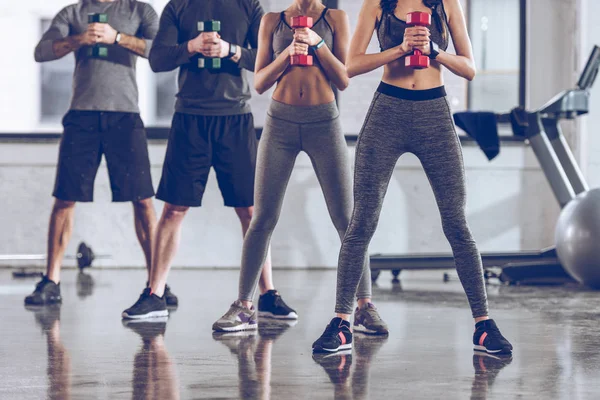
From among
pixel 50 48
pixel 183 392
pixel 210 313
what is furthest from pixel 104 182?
pixel 183 392

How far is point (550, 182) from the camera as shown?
18.4 ft

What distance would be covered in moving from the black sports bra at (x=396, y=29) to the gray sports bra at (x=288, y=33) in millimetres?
404

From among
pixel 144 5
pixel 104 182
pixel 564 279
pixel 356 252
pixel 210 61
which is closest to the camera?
pixel 356 252

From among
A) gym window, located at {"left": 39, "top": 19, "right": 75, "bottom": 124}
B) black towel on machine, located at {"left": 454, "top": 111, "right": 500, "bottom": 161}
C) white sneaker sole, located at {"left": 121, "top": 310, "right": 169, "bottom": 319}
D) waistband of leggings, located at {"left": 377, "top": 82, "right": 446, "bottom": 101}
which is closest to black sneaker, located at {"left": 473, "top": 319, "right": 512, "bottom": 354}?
waistband of leggings, located at {"left": 377, "top": 82, "right": 446, "bottom": 101}

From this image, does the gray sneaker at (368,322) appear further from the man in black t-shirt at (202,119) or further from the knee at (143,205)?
the knee at (143,205)

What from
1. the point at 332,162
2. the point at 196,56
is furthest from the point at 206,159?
the point at 332,162

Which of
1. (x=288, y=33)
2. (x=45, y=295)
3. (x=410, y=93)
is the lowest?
(x=45, y=295)

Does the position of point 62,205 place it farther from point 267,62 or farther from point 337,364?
point 337,364

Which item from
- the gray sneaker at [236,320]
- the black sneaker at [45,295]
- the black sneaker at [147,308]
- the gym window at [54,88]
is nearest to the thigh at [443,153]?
the gray sneaker at [236,320]

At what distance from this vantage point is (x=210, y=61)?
3.53 m

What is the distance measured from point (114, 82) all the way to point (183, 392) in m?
2.29

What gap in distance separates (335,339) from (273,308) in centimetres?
94

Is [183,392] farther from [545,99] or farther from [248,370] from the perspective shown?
[545,99]

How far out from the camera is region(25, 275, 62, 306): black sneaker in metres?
4.29
